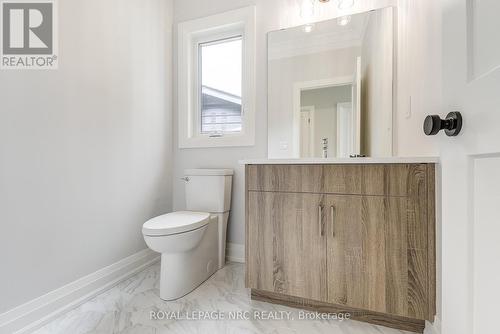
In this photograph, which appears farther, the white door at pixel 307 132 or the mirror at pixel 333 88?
the white door at pixel 307 132

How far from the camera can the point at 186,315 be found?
1.41m

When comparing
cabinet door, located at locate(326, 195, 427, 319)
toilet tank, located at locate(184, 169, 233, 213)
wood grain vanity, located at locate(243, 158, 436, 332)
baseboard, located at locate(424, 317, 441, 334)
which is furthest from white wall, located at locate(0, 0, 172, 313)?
baseboard, located at locate(424, 317, 441, 334)

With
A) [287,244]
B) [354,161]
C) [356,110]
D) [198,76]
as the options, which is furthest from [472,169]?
[198,76]

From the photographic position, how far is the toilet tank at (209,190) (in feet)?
6.61

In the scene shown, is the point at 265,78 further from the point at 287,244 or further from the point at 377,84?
the point at 287,244

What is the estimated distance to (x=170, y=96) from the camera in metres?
2.39

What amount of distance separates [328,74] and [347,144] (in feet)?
1.74

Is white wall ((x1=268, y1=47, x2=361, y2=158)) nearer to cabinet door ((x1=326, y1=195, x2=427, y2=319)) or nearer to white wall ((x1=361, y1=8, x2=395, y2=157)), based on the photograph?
white wall ((x1=361, y1=8, x2=395, y2=157))

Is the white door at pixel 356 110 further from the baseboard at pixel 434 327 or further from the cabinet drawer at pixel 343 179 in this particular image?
the baseboard at pixel 434 327

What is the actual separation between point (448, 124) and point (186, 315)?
1461 mm

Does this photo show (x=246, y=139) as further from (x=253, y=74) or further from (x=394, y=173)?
(x=394, y=173)

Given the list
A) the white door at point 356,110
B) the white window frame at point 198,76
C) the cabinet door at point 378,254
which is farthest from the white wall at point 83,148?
the white door at point 356,110

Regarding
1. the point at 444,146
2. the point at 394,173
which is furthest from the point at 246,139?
the point at 444,146

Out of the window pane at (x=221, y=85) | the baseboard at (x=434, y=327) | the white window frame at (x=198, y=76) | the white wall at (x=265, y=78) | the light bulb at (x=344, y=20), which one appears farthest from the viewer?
the window pane at (x=221, y=85)
